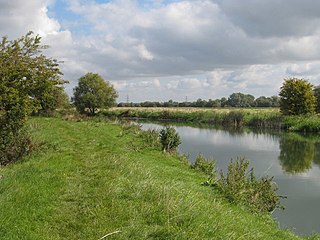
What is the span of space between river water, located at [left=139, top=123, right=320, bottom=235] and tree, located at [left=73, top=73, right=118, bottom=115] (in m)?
24.1

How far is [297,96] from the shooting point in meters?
44.1

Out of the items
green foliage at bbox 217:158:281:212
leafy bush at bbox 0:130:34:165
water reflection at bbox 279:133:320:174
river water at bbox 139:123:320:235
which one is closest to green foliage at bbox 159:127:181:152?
river water at bbox 139:123:320:235

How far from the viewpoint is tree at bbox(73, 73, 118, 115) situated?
5088 centimetres

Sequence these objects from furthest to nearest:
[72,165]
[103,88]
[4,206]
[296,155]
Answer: [103,88], [296,155], [72,165], [4,206]

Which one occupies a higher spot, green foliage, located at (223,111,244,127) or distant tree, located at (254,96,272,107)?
distant tree, located at (254,96,272,107)

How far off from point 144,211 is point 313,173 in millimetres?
14739

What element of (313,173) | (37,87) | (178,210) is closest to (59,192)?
(178,210)

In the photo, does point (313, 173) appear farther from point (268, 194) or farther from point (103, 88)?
point (103, 88)

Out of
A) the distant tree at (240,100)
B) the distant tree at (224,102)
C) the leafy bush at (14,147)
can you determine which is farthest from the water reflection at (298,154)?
the distant tree at (224,102)

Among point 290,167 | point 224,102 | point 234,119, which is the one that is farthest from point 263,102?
point 290,167

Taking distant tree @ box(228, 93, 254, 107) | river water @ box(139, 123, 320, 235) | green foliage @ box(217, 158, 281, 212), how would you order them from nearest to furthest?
green foliage @ box(217, 158, 281, 212)
river water @ box(139, 123, 320, 235)
distant tree @ box(228, 93, 254, 107)

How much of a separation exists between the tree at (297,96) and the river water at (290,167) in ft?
30.1

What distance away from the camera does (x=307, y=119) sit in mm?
42375

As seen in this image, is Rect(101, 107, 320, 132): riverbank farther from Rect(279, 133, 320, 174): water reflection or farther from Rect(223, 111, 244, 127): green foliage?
Rect(279, 133, 320, 174): water reflection
